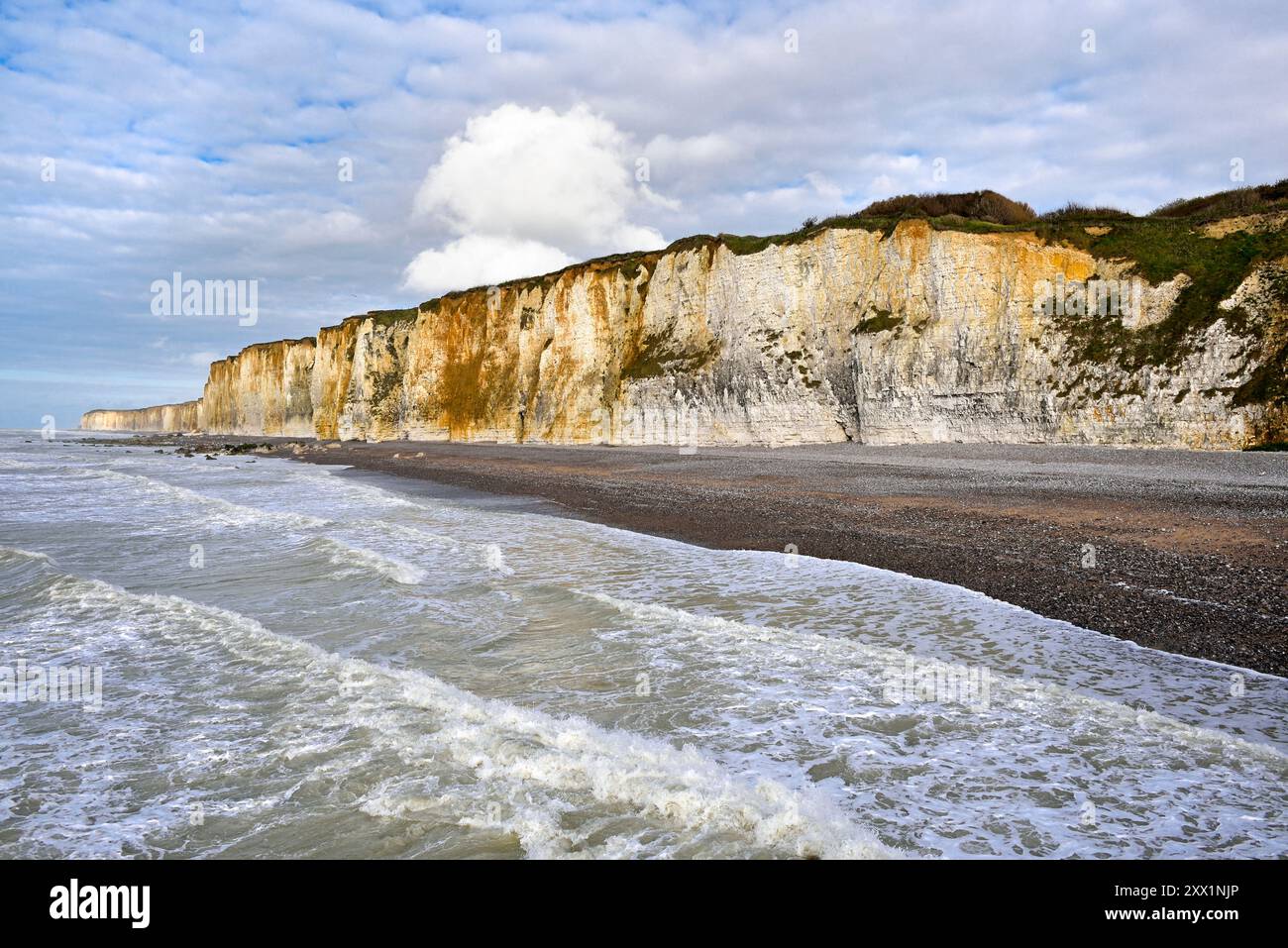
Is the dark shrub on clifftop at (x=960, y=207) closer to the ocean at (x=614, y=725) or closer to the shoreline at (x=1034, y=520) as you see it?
the shoreline at (x=1034, y=520)

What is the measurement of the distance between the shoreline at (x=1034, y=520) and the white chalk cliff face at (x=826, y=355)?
3.35m

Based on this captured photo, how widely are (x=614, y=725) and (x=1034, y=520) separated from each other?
1147 centimetres

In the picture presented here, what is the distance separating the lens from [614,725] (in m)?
5.34

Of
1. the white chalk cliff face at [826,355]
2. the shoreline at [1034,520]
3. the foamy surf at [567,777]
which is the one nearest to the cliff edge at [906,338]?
the white chalk cliff face at [826,355]

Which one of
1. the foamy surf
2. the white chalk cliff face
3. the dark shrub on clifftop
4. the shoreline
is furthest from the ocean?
the dark shrub on clifftop

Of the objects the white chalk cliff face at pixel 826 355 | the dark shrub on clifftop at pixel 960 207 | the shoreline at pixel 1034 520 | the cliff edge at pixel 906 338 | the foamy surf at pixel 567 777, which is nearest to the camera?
the foamy surf at pixel 567 777

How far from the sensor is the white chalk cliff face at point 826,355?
2775 centimetres

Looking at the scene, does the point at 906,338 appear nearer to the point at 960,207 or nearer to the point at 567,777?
the point at 960,207

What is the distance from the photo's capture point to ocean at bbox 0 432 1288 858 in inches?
154

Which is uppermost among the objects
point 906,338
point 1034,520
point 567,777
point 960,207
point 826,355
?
point 960,207

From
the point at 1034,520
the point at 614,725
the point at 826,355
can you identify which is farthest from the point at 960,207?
the point at 614,725

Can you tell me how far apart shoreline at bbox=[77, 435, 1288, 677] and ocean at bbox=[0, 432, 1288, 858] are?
3.50ft

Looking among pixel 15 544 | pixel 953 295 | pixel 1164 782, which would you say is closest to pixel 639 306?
pixel 953 295
